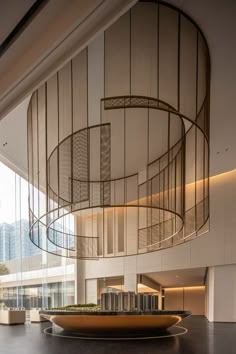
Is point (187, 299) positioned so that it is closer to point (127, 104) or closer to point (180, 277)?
point (180, 277)

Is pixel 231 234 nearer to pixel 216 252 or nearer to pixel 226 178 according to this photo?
pixel 216 252

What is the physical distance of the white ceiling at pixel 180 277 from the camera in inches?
704

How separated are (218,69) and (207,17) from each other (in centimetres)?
166

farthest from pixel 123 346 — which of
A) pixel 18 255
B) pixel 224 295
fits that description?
pixel 18 255

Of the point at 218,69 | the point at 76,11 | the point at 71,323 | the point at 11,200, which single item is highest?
the point at 218,69

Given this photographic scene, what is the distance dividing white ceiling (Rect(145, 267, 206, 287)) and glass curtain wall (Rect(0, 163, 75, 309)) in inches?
218

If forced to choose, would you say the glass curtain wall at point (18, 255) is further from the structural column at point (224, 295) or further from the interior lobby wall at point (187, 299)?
the interior lobby wall at point (187, 299)

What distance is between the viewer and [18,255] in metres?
16.6

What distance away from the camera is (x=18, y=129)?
459 inches

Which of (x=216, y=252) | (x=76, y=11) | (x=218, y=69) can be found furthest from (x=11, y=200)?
(x=76, y=11)

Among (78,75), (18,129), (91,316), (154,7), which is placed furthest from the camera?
(18,129)

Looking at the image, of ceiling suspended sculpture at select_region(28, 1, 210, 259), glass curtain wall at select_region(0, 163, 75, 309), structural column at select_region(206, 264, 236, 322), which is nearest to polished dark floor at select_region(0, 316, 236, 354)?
ceiling suspended sculpture at select_region(28, 1, 210, 259)

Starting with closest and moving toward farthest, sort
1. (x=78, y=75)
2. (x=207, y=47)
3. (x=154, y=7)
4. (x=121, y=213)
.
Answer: (x=154, y=7)
(x=207, y=47)
(x=78, y=75)
(x=121, y=213)

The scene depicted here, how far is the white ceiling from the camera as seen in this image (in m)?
17.9
